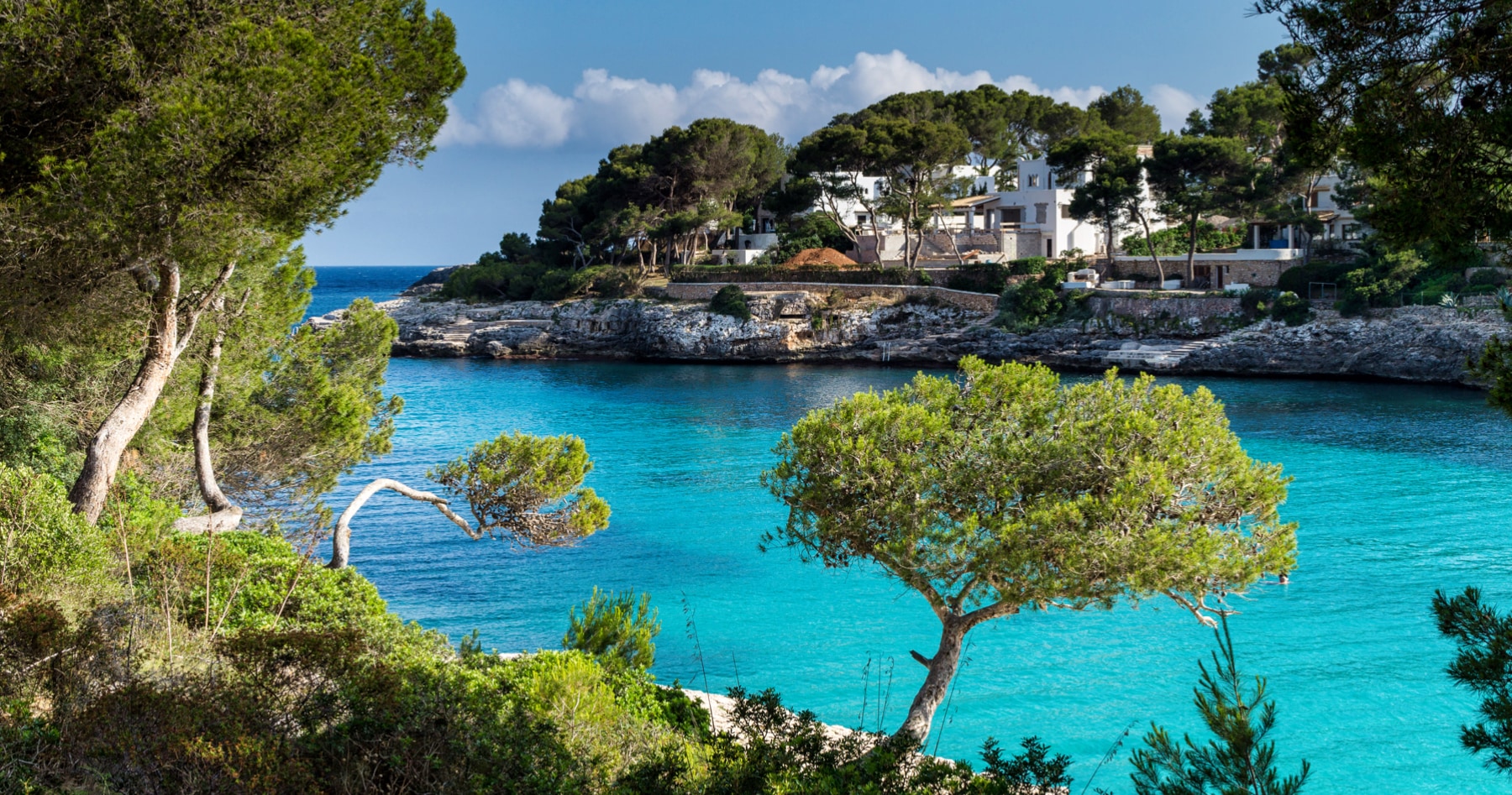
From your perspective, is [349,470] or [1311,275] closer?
[349,470]

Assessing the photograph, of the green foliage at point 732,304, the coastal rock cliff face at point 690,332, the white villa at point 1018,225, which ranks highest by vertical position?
the white villa at point 1018,225

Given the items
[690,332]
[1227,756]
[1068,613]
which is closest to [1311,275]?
[690,332]

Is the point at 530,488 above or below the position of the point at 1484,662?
below

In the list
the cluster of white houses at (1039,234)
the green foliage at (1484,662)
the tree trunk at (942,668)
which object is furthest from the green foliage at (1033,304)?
the green foliage at (1484,662)

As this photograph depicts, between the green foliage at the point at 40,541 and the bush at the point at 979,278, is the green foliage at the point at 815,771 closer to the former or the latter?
the green foliage at the point at 40,541

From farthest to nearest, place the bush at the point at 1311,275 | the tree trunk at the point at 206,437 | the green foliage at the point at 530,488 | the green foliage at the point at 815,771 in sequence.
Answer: the bush at the point at 1311,275, the green foliage at the point at 530,488, the tree trunk at the point at 206,437, the green foliage at the point at 815,771

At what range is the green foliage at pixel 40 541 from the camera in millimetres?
8609

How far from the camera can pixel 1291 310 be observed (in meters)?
47.3

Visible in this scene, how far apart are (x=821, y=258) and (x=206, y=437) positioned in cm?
5251

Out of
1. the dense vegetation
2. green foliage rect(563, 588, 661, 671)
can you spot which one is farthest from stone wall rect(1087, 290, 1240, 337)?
green foliage rect(563, 588, 661, 671)

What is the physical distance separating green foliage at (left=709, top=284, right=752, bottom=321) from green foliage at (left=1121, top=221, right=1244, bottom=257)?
22234 millimetres

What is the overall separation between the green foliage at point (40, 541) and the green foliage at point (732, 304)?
51.7 meters

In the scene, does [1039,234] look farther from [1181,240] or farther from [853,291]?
[853,291]

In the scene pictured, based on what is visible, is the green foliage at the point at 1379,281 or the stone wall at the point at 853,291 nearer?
the green foliage at the point at 1379,281
